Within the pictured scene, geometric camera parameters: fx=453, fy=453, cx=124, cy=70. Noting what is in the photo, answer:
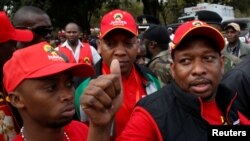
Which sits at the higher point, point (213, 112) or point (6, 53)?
point (6, 53)

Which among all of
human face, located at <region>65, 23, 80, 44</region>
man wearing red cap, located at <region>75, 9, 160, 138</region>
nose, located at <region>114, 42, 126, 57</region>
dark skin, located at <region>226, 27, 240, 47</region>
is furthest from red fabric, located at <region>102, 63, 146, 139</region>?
dark skin, located at <region>226, 27, 240, 47</region>

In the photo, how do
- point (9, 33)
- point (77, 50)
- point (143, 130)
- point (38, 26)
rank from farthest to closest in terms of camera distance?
1. point (77, 50)
2. point (38, 26)
3. point (9, 33)
4. point (143, 130)

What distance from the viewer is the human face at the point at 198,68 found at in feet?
7.60

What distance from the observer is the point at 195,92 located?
7.63 ft

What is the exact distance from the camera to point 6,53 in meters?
2.96

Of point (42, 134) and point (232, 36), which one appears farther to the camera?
point (232, 36)

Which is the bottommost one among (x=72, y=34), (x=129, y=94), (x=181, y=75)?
(x=72, y=34)

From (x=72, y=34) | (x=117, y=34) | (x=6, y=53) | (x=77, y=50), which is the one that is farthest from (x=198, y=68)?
(x=72, y=34)

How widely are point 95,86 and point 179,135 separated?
66 centimetres

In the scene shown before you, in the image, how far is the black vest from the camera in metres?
2.16

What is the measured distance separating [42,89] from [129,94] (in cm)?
115

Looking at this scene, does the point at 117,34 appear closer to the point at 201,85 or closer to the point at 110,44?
the point at 110,44

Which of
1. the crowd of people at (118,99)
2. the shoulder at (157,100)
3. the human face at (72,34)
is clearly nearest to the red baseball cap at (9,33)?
the crowd of people at (118,99)

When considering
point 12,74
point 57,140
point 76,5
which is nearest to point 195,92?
point 57,140
